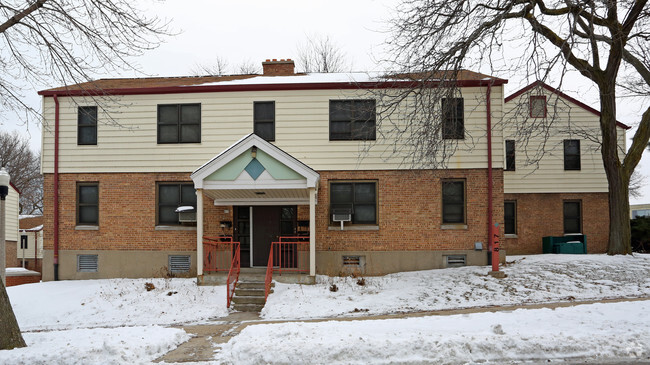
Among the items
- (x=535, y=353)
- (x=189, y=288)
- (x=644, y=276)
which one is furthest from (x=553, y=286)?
(x=189, y=288)

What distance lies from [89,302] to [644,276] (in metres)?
14.7

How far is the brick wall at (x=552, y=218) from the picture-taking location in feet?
76.3

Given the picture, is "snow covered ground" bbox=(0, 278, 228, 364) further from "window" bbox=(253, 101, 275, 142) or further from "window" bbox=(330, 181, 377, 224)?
"window" bbox=(253, 101, 275, 142)

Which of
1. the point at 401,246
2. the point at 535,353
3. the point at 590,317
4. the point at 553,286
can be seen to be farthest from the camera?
the point at 401,246

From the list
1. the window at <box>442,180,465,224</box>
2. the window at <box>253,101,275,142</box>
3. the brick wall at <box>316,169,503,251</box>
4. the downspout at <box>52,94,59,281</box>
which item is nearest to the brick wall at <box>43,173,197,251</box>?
the downspout at <box>52,94,59,281</box>

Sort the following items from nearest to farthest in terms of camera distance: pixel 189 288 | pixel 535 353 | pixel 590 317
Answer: pixel 535 353
pixel 590 317
pixel 189 288

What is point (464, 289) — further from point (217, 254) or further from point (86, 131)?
point (86, 131)

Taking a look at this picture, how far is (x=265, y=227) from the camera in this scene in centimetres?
1652

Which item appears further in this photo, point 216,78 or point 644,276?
point 216,78

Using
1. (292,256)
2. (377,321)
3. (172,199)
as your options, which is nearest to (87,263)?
(172,199)

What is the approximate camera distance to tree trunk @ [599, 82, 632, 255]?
16219 millimetres

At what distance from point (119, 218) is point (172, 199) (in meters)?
1.77

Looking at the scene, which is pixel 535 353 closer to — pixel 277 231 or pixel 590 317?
pixel 590 317

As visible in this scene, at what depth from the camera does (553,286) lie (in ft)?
44.2
